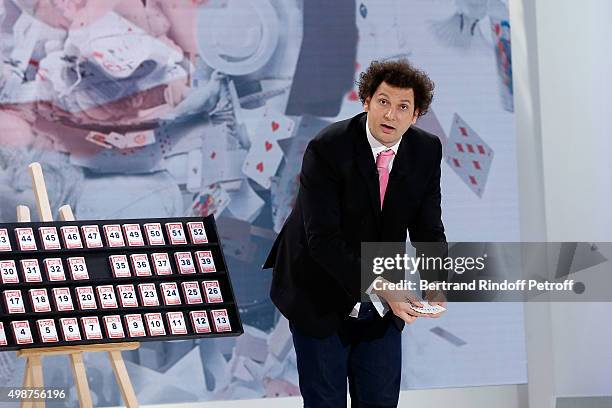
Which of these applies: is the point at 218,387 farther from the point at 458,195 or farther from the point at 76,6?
the point at 76,6

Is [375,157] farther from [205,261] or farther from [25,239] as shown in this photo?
[25,239]

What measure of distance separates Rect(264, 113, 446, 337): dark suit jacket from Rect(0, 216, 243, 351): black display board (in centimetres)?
31

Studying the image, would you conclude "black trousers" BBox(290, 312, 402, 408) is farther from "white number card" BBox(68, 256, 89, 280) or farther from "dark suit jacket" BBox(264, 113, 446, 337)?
"white number card" BBox(68, 256, 89, 280)

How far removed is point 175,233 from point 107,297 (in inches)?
12.2

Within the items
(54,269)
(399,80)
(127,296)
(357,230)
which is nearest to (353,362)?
(357,230)

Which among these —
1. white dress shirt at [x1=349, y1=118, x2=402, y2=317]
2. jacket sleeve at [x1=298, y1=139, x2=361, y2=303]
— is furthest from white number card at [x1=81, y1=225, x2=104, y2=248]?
white dress shirt at [x1=349, y1=118, x2=402, y2=317]

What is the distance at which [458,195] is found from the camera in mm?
4500

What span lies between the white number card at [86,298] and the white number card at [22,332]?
168 millimetres

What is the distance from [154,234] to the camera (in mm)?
3215

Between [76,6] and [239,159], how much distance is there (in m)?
0.92

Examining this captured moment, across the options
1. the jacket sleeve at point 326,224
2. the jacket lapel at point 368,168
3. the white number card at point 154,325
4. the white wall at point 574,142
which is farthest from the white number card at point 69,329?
the white wall at point 574,142

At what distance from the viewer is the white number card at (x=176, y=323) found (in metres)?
3.11

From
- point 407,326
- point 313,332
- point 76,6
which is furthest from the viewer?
point 407,326

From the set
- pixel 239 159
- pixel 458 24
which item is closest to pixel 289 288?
pixel 239 159
